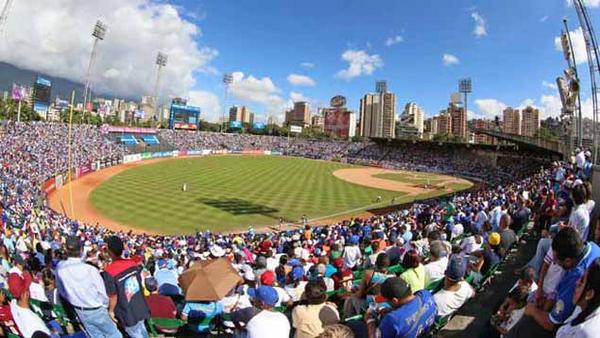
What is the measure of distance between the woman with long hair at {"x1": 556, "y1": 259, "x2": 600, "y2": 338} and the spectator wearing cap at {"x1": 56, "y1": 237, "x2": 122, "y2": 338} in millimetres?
4532

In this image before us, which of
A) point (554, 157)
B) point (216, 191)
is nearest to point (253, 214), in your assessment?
point (216, 191)

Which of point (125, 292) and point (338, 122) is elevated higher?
point (338, 122)

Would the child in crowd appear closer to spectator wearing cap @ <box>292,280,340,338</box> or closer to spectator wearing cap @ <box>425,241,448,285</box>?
spectator wearing cap @ <box>425,241,448,285</box>

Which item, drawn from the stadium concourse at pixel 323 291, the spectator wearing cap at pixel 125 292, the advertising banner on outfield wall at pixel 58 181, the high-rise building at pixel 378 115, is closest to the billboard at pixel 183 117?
the advertising banner on outfield wall at pixel 58 181

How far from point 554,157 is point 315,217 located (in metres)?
36.9

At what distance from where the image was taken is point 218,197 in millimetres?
37062

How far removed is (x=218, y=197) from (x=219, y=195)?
0.89 m

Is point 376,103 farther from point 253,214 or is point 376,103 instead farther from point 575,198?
point 575,198

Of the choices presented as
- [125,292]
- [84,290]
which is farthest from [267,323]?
[84,290]

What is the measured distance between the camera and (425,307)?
4109 mm

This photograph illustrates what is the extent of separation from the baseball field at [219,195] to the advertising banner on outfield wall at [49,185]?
86cm

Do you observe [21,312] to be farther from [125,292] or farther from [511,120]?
[511,120]

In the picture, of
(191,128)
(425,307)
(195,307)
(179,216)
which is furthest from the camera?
→ (191,128)

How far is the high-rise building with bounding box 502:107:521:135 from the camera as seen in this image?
13638 cm
